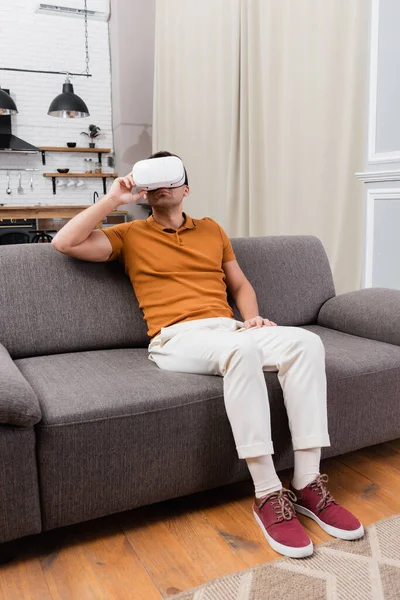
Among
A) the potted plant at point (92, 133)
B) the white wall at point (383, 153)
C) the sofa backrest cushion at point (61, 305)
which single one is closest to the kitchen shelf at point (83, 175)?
the potted plant at point (92, 133)

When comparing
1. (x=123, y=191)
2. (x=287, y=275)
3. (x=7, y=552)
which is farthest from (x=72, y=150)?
(x=7, y=552)

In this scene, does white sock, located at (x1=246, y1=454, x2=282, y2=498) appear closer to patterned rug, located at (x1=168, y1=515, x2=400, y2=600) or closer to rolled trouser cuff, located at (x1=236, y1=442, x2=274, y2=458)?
rolled trouser cuff, located at (x1=236, y1=442, x2=274, y2=458)

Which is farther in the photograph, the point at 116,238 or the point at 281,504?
the point at 116,238

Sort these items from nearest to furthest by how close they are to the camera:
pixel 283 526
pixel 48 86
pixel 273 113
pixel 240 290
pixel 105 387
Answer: pixel 283 526
pixel 105 387
pixel 240 290
pixel 273 113
pixel 48 86

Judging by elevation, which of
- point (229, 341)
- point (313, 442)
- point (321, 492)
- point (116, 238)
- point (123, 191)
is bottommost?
point (321, 492)

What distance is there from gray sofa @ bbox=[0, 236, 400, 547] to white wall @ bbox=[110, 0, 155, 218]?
448cm

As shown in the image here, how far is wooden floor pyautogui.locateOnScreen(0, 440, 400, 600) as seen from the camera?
1.29m

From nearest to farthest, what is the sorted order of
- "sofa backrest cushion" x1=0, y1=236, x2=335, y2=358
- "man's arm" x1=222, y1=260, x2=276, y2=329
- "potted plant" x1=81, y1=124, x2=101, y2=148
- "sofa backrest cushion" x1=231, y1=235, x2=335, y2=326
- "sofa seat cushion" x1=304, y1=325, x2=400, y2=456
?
"sofa seat cushion" x1=304, y1=325, x2=400, y2=456
"sofa backrest cushion" x1=0, y1=236, x2=335, y2=358
"man's arm" x1=222, y1=260, x2=276, y2=329
"sofa backrest cushion" x1=231, y1=235, x2=335, y2=326
"potted plant" x1=81, y1=124, x2=101, y2=148

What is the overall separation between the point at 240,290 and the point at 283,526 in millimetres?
860

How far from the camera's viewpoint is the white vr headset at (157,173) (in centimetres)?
178

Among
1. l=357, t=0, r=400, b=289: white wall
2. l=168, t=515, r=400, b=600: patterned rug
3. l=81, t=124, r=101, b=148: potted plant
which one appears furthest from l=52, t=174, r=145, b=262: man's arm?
l=81, t=124, r=101, b=148: potted plant

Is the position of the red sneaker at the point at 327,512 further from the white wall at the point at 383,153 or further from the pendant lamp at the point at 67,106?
the pendant lamp at the point at 67,106

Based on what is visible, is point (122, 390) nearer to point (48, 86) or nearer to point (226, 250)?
point (226, 250)

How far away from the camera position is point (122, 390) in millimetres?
1484
